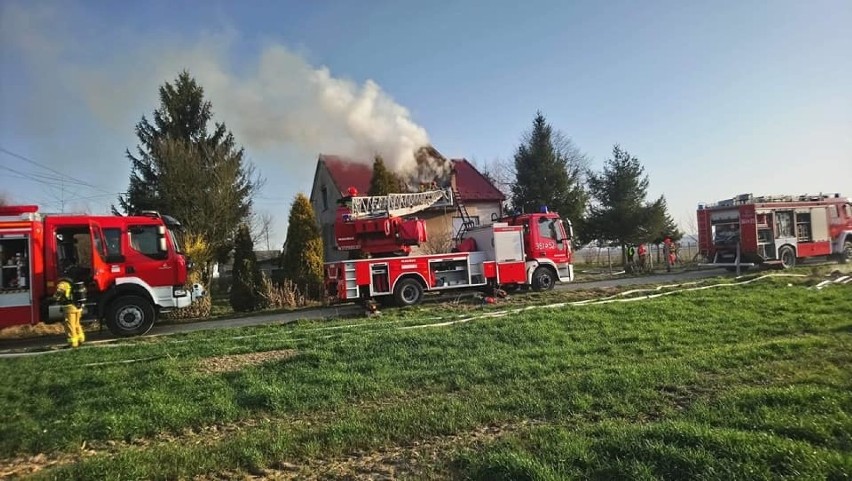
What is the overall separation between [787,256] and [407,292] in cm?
1779

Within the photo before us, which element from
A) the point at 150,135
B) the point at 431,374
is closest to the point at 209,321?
the point at 431,374

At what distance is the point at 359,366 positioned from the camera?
8133mm

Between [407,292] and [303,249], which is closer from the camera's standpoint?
[407,292]

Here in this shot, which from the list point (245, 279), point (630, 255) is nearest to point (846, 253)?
point (630, 255)

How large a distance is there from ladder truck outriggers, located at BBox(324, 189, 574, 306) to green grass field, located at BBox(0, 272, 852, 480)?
17.9 ft

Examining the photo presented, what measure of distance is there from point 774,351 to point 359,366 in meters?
5.83

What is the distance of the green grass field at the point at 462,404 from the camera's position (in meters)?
4.36

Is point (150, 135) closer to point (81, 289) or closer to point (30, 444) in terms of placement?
point (81, 289)

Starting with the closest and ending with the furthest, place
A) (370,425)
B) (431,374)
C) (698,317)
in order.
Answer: (370,425) < (431,374) < (698,317)

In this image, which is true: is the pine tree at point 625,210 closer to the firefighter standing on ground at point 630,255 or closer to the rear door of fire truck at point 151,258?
the firefighter standing on ground at point 630,255

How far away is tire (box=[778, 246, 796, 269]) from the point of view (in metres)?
24.0

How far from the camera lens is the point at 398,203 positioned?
1758 cm

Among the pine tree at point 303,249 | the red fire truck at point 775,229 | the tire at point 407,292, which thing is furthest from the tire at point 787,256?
the pine tree at point 303,249

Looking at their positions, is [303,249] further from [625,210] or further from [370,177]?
[625,210]
